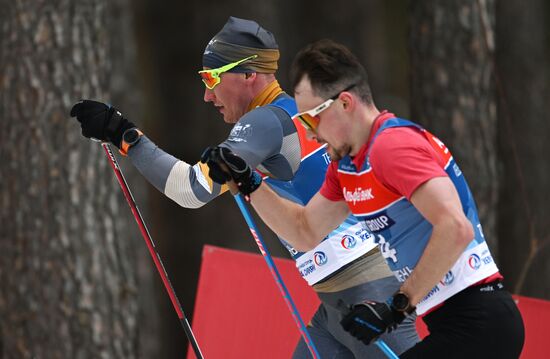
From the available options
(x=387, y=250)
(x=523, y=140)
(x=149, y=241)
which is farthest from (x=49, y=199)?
(x=387, y=250)

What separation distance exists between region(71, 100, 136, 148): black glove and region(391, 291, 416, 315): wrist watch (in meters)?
1.38

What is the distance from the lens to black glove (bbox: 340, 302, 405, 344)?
3.41 meters

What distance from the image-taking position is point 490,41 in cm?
759

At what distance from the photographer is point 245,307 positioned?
5926mm

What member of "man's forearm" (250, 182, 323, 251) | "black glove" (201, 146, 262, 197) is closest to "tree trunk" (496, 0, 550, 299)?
"man's forearm" (250, 182, 323, 251)

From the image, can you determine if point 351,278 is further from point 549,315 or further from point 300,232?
point 549,315

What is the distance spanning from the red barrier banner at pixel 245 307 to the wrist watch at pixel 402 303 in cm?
215

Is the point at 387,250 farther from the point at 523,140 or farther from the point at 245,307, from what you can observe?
the point at 523,140

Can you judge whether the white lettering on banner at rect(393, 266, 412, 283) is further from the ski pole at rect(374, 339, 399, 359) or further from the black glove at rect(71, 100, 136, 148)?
the black glove at rect(71, 100, 136, 148)

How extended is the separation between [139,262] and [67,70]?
3.45m

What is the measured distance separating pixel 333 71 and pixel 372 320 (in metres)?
0.80

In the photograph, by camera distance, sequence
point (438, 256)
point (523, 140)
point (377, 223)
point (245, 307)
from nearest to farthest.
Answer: point (438, 256)
point (377, 223)
point (245, 307)
point (523, 140)

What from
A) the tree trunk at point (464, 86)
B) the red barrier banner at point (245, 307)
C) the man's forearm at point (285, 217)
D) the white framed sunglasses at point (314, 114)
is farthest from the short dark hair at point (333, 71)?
the tree trunk at point (464, 86)

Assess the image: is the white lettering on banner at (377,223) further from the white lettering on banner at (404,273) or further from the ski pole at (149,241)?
the ski pole at (149,241)
